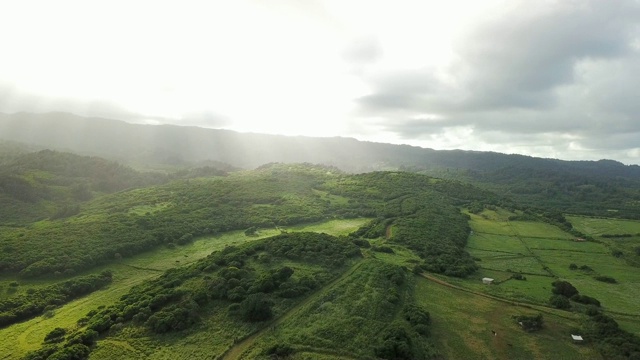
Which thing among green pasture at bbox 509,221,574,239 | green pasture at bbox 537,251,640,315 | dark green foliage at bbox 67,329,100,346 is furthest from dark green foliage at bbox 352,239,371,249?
dark green foliage at bbox 67,329,100,346

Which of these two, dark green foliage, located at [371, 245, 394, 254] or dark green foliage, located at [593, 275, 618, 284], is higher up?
dark green foliage, located at [593, 275, 618, 284]

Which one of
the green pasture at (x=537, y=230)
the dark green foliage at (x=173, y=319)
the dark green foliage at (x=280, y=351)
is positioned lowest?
the dark green foliage at (x=173, y=319)

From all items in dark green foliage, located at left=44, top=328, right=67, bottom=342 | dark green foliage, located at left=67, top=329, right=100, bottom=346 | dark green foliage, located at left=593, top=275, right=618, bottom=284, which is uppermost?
Result: dark green foliage, located at left=593, top=275, right=618, bottom=284

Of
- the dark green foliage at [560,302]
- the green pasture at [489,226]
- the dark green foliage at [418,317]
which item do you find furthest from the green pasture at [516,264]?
the dark green foliage at [418,317]

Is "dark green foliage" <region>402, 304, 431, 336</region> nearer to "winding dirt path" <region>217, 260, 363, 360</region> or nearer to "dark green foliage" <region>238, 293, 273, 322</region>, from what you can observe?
"winding dirt path" <region>217, 260, 363, 360</region>

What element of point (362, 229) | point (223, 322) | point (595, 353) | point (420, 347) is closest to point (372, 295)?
point (420, 347)

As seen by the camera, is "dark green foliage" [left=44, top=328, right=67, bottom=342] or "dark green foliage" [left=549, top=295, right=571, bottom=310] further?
"dark green foliage" [left=549, top=295, right=571, bottom=310]

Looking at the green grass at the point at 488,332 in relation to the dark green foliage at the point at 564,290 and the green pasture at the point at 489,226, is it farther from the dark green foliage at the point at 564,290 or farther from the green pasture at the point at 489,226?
the green pasture at the point at 489,226

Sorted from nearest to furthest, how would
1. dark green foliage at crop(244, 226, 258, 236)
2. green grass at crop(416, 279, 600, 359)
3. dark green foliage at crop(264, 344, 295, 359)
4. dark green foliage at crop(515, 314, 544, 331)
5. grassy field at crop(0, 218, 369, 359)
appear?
dark green foliage at crop(264, 344, 295, 359), green grass at crop(416, 279, 600, 359), grassy field at crop(0, 218, 369, 359), dark green foliage at crop(515, 314, 544, 331), dark green foliage at crop(244, 226, 258, 236)
